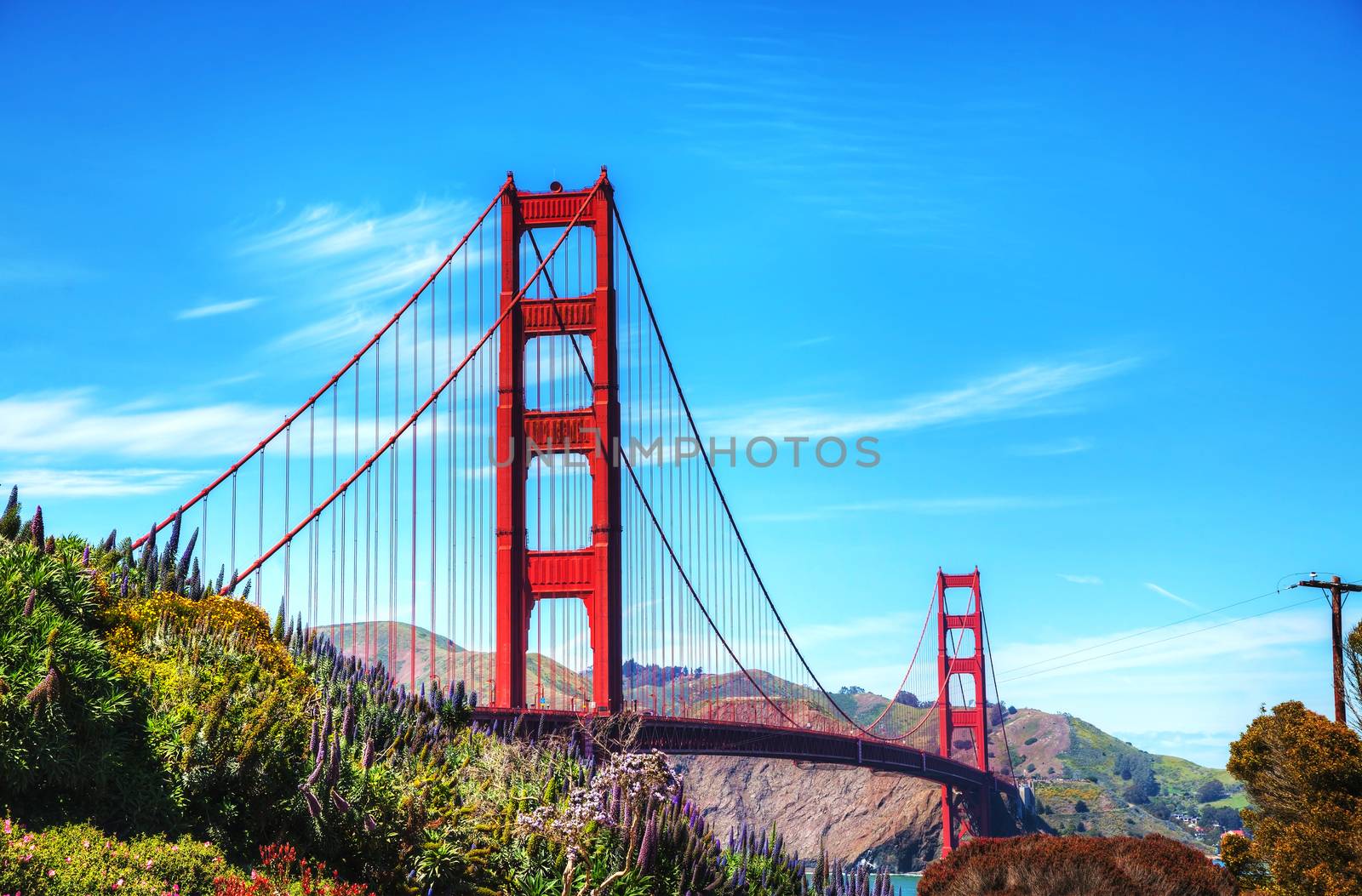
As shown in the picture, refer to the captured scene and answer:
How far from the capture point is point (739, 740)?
46.8 metres

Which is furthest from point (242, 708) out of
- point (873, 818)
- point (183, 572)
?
point (873, 818)

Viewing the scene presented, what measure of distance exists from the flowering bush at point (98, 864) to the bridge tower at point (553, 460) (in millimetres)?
22814

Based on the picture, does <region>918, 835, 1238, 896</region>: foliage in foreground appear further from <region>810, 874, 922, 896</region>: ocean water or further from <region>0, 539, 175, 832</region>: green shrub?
<region>810, 874, 922, 896</region>: ocean water

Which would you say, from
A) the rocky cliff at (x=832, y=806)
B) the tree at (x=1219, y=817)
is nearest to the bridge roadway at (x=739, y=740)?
the rocky cliff at (x=832, y=806)

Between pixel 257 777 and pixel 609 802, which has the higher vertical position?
pixel 257 777

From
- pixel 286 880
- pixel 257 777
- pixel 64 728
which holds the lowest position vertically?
pixel 286 880

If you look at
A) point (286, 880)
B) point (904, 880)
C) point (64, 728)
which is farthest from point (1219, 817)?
point (64, 728)

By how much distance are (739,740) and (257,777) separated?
105 feet

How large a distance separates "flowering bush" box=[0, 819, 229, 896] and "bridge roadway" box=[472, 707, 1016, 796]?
1132 centimetres

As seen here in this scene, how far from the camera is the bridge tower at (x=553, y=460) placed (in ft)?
125

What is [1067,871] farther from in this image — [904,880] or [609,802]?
[904,880]

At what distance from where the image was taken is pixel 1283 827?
2139cm

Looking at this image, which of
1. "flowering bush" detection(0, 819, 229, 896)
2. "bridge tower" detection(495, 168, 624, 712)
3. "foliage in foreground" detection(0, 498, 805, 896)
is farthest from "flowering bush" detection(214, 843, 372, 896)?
"bridge tower" detection(495, 168, 624, 712)

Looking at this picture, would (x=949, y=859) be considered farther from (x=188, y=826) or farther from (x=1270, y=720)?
(x=188, y=826)
